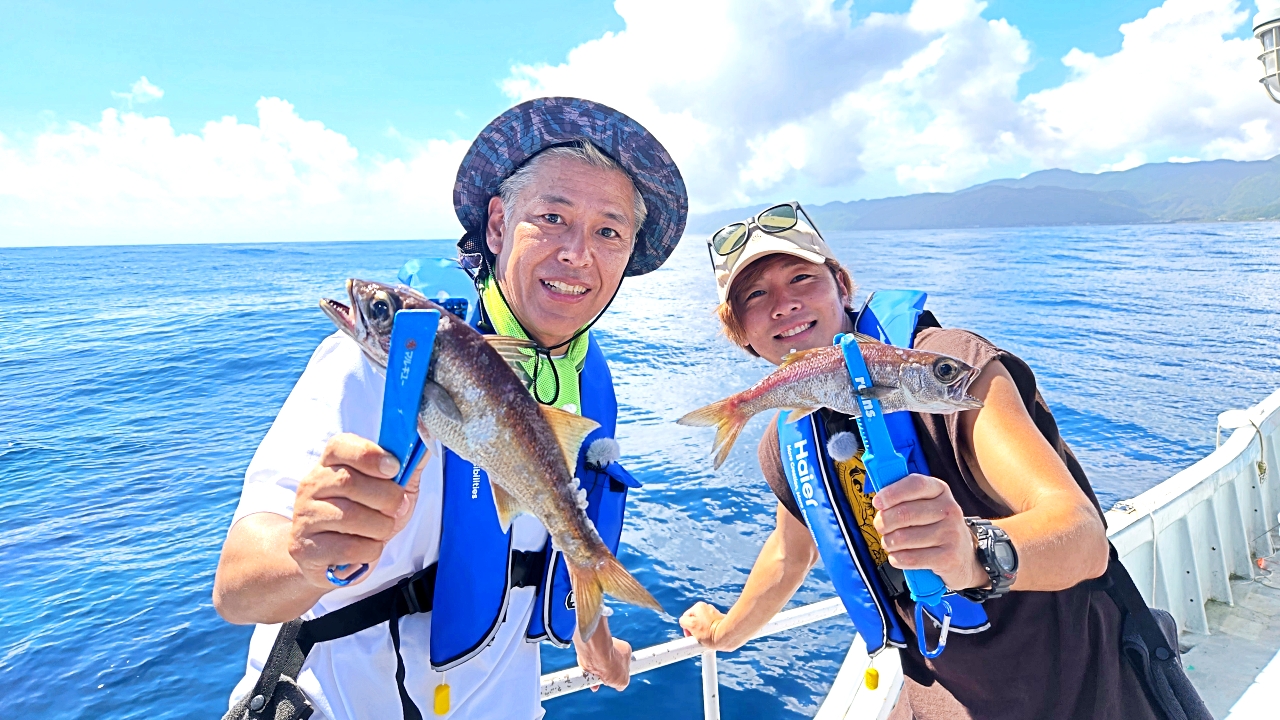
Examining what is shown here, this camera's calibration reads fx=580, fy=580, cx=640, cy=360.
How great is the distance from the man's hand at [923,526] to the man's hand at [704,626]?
7.14 ft

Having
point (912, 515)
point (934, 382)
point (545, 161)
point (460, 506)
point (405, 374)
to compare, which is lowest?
point (912, 515)

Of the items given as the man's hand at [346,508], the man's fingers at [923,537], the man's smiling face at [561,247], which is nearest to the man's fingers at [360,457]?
the man's hand at [346,508]

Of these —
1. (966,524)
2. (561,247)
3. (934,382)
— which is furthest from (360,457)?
(966,524)

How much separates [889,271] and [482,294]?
45828 mm

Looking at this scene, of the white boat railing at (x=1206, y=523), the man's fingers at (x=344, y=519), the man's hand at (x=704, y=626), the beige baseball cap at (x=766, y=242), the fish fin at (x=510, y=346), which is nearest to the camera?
the man's fingers at (x=344, y=519)

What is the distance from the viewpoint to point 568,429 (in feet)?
5.86

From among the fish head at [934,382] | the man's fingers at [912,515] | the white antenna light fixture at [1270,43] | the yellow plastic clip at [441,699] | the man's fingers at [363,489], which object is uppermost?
the white antenna light fixture at [1270,43]

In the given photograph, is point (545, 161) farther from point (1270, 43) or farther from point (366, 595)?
point (1270, 43)

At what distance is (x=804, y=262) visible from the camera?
124 inches

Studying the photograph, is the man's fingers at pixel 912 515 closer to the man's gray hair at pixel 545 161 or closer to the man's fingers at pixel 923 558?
the man's fingers at pixel 923 558

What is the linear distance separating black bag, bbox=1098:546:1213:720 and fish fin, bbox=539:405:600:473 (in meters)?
2.34

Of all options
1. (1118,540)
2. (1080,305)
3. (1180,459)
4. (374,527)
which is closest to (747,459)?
(1118,540)

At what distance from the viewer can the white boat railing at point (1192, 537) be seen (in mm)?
4023

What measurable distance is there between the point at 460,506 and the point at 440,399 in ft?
3.23
